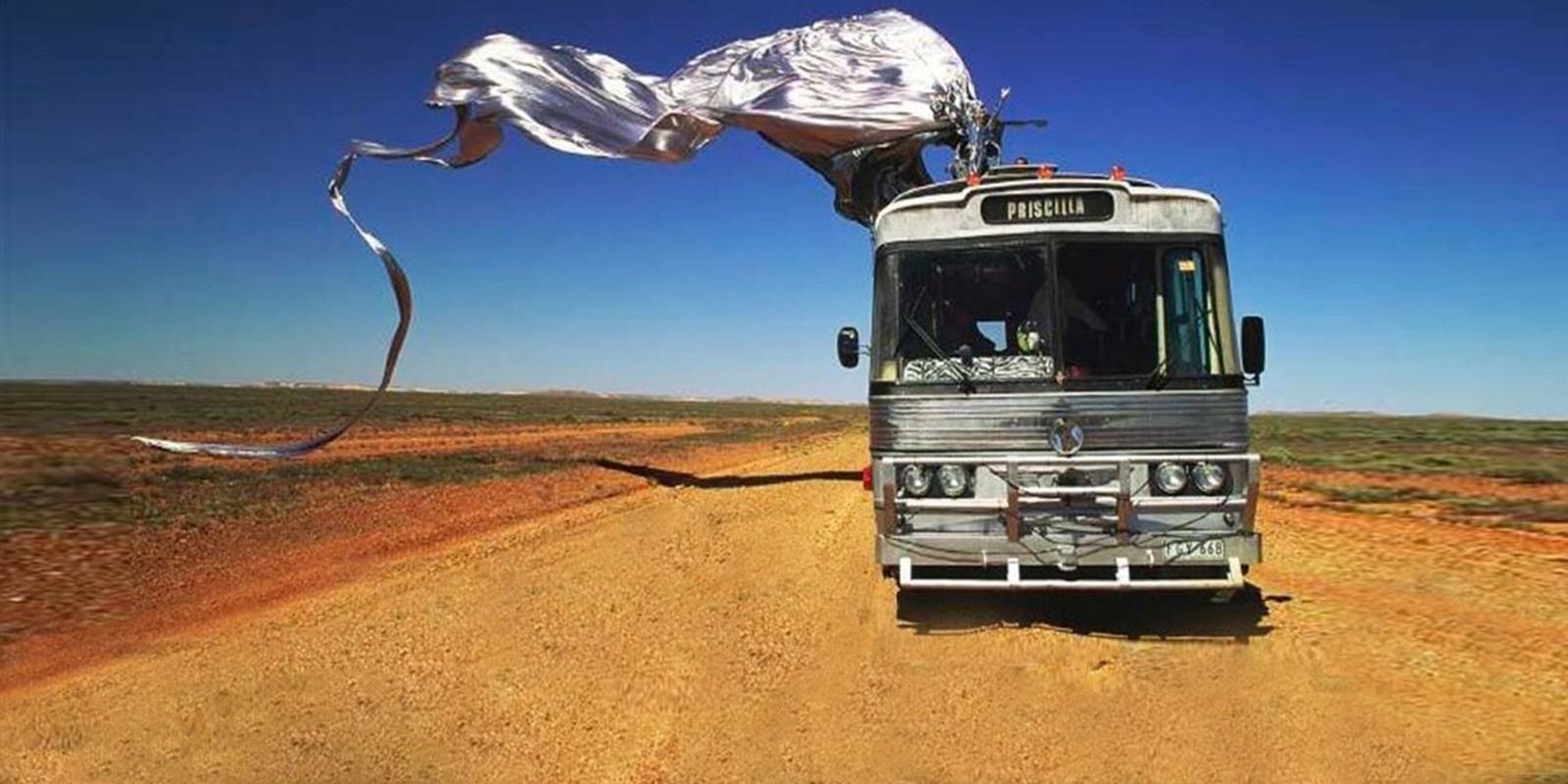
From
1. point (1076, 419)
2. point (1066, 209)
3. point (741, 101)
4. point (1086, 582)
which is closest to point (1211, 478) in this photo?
point (1076, 419)

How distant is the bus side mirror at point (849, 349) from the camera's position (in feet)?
26.8

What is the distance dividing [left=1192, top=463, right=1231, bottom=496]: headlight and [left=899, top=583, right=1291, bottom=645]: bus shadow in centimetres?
110

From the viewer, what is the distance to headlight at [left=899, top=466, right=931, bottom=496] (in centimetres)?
737

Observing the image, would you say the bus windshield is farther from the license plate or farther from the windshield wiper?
the license plate

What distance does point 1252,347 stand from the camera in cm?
737

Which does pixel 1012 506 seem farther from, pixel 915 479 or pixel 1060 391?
pixel 1060 391

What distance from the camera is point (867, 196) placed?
13898 millimetres

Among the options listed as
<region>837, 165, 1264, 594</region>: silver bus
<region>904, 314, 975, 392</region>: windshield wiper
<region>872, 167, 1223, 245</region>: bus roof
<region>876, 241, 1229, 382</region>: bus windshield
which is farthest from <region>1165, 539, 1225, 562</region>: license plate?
<region>872, 167, 1223, 245</region>: bus roof

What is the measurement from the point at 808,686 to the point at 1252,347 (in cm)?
402

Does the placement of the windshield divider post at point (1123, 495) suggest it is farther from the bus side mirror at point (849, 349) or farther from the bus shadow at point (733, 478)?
the bus shadow at point (733, 478)

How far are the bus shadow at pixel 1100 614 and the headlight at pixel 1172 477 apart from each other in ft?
3.60

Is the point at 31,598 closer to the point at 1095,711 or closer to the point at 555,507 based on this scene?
the point at 555,507

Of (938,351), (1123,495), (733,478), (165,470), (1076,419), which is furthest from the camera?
(165,470)

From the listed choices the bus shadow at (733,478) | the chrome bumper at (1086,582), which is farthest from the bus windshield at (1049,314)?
the bus shadow at (733,478)
